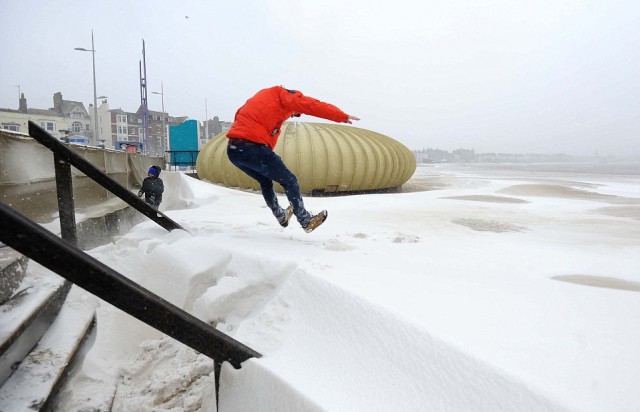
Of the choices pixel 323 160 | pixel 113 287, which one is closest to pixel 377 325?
pixel 113 287

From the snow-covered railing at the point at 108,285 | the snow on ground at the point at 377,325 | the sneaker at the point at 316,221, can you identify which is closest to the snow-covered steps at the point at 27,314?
the snow on ground at the point at 377,325

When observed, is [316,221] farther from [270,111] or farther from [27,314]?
[27,314]

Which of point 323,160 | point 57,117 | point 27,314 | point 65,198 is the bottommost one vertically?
point 27,314

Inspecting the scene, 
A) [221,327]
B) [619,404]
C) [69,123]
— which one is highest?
[69,123]

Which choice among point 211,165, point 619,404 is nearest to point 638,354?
point 619,404

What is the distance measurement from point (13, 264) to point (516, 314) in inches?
109

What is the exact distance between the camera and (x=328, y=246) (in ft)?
9.55

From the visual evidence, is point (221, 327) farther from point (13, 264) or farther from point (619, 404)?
point (619, 404)

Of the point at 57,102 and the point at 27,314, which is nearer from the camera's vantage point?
the point at 27,314

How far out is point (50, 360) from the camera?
185 cm

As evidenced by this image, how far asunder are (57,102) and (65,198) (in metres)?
72.9

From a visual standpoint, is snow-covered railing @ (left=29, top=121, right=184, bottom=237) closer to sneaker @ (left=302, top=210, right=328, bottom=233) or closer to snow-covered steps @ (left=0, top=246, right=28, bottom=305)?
snow-covered steps @ (left=0, top=246, right=28, bottom=305)

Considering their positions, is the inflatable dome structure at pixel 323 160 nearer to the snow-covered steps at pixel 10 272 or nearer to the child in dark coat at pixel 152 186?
the child in dark coat at pixel 152 186

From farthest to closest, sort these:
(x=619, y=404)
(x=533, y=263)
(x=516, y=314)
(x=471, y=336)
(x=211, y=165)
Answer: (x=211, y=165)
(x=533, y=263)
(x=516, y=314)
(x=471, y=336)
(x=619, y=404)
